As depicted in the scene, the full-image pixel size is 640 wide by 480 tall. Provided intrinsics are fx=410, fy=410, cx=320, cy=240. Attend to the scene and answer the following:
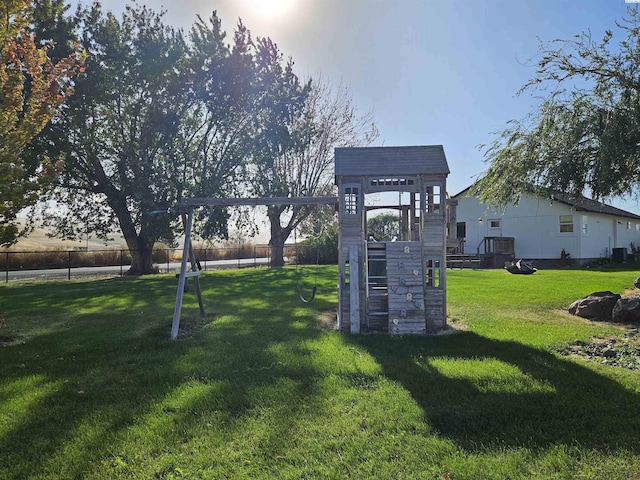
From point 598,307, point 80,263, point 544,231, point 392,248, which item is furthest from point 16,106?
point 544,231

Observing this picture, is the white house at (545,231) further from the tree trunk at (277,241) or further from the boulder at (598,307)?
the boulder at (598,307)

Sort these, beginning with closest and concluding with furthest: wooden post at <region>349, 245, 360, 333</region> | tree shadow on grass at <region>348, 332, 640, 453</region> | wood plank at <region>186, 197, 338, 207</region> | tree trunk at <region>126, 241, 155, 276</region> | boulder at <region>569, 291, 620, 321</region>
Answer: tree shadow on grass at <region>348, 332, 640, 453</region> → wooden post at <region>349, 245, 360, 333</region> → wood plank at <region>186, 197, 338, 207</region> → boulder at <region>569, 291, 620, 321</region> → tree trunk at <region>126, 241, 155, 276</region>

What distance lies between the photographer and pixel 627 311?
8086 millimetres

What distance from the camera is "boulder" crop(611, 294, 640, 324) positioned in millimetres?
8023

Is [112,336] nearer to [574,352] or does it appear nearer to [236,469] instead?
[236,469]

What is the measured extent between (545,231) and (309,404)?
2626cm

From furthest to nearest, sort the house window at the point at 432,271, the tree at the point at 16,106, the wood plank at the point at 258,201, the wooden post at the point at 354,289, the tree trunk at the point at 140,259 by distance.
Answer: the tree trunk at the point at 140,259, the wood plank at the point at 258,201, the house window at the point at 432,271, the wooden post at the point at 354,289, the tree at the point at 16,106

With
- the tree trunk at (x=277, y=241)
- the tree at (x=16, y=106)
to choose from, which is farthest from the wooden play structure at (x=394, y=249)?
the tree trunk at (x=277, y=241)

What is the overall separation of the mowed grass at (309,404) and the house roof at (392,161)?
3.11 meters

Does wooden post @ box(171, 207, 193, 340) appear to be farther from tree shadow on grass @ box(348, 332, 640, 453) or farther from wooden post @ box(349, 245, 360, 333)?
tree shadow on grass @ box(348, 332, 640, 453)

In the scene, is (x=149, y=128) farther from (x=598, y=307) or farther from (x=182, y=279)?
(x=598, y=307)

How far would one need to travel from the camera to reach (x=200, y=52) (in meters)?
20.1

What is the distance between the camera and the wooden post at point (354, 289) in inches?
297

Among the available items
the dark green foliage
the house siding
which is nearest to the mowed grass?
the house siding
